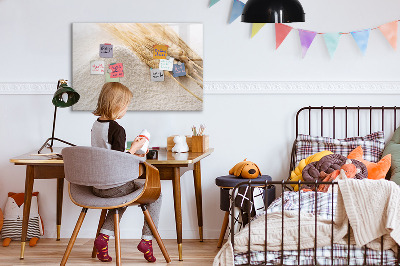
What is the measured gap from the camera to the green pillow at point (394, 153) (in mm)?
3812

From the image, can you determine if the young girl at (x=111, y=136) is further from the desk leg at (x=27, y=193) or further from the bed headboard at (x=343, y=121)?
the bed headboard at (x=343, y=121)

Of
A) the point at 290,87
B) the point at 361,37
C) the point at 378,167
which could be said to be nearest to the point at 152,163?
the point at 290,87

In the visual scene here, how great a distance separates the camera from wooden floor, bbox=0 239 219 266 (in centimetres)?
371

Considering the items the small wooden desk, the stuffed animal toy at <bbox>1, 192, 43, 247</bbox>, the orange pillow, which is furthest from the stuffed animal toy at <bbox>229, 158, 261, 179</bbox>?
the stuffed animal toy at <bbox>1, 192, 43, 247</bbox>

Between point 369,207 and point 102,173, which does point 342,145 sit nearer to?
point 369,207

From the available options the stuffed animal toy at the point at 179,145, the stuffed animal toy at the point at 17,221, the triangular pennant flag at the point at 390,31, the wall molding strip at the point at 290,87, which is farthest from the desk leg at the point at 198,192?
the triangular pennant flag at the point at 390,31

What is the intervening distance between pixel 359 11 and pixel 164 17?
1390 millimetres

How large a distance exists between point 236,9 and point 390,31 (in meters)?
1.09

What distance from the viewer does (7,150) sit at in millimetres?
4441

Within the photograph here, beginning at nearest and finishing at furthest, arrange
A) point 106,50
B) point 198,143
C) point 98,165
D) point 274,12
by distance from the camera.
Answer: point 274,12, point 98,165, point 198,143, point 106,50

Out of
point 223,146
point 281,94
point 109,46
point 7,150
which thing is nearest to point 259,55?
point 281,94

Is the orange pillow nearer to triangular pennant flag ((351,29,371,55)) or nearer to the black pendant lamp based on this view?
triangular pennant flag ((351,29,371,55))

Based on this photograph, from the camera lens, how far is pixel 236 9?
4316mm

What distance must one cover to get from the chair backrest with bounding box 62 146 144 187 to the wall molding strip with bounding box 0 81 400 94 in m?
1.23
